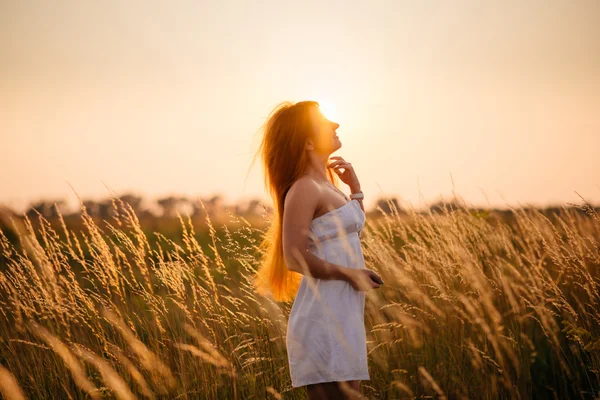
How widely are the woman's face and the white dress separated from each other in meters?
0.29

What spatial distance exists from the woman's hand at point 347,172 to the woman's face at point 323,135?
0.92 feet

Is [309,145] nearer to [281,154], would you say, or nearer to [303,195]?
[281,154]

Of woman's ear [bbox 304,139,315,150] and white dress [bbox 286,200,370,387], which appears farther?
woman's ear [bbox 304,139,315,150]

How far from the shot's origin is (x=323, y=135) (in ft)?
8.53

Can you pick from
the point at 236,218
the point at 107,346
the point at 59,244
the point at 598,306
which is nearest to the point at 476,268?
the point at 598,306

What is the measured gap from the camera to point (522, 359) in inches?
142

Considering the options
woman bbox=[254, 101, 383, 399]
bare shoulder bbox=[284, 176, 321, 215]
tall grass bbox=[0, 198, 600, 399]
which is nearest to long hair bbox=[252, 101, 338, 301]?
woman bbox=[254, 101, 383, 399]

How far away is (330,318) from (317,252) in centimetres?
30

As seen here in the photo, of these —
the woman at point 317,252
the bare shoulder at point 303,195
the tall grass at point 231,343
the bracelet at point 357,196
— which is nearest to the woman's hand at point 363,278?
the woman at point 317,252

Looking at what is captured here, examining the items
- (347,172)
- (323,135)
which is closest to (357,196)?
(347,172)

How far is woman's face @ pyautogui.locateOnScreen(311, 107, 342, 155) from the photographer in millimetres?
2598

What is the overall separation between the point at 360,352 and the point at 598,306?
2914 mm

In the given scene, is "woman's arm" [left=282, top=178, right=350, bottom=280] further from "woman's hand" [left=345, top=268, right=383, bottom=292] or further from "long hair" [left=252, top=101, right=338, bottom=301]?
"long hair" [left=252, top=101, right=338, bottom=301]

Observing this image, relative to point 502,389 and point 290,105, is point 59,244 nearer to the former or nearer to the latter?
point 290,105
